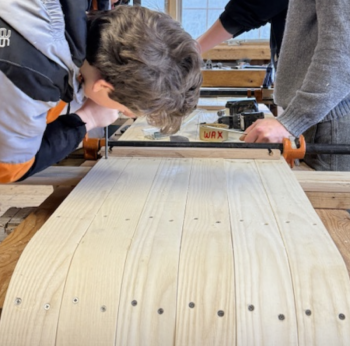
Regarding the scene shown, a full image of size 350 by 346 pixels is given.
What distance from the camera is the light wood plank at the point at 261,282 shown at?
689 millimetres

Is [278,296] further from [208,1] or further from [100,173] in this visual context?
[208,1]

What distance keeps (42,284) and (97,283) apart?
91mm

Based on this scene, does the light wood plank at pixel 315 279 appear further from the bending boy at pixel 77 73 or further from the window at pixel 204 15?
the window at pixel 204 15

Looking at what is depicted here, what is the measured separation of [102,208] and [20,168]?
20 cm

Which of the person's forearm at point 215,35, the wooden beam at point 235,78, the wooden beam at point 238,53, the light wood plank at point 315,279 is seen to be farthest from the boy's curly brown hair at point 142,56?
the wooden beam at point 238,53

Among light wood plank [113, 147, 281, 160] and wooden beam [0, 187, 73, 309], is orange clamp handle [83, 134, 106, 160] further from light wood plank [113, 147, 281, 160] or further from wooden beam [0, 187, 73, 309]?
wooden beam [0, 187, 73, 309]

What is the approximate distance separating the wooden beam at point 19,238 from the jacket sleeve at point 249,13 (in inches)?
49.4

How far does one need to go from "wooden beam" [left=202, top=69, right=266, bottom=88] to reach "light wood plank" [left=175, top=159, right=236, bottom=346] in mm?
2297

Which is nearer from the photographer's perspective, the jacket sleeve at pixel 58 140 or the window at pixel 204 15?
the jacket sleeve at pixel 58 140

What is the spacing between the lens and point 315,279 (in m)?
0.74

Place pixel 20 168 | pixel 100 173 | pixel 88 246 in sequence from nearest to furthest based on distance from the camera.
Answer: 1. pixel 88 246
2. pixel 20 168
3. pixel 100 173

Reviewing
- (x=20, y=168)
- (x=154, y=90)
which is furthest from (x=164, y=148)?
(x=20, y=168)

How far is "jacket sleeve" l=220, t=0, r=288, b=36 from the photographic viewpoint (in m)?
1.99

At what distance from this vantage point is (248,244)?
827 millimetres
